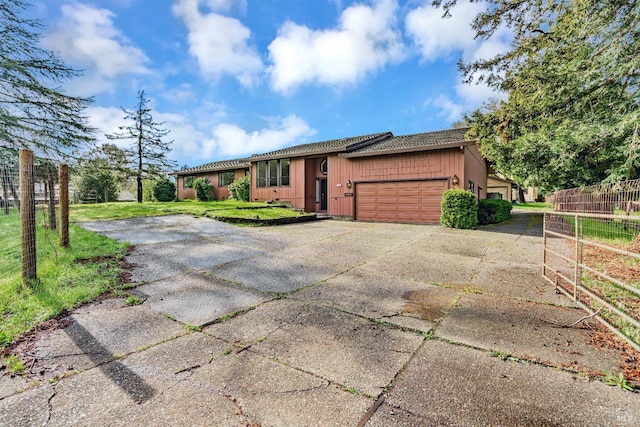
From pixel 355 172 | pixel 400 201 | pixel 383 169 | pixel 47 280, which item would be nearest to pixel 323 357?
pixel 47 280

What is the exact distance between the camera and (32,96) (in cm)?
1198

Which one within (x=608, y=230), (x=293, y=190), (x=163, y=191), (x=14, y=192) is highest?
(x=163, y=191)

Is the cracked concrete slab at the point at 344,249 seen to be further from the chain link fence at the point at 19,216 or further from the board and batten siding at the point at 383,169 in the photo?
the board and batten siding at the point at 383,169

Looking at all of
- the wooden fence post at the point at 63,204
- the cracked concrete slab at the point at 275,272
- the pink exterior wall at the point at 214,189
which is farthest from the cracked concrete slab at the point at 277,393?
the pink exterior wall at the point at 214,189

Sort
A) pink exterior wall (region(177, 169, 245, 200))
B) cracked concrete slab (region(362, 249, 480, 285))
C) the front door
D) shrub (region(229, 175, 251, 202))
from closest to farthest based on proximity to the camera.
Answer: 1. cracked concrete slab (region(362, 249, 480, 285))
2. the front door
3. shrub (region(229, 175, 251, 202))
4. pink exterior wall (region(177, 169, 245, 200))

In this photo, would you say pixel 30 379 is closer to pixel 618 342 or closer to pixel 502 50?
pixel 618 342

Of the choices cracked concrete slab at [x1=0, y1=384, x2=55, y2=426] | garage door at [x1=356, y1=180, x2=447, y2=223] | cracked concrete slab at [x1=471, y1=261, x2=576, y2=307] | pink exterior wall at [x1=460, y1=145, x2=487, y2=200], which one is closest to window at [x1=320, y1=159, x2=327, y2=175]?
garage door at [x1=356, y1=180, x2=447, y2=223]

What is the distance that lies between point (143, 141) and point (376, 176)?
72.4ft

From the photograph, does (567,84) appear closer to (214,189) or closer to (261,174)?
(261,174)

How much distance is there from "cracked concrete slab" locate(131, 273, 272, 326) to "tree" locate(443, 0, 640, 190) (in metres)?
8.53

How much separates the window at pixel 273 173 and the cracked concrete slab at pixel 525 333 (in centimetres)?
1446

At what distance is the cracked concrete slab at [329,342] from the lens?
7.55ft

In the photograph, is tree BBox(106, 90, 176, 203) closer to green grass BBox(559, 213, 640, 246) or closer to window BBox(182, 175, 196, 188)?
window BBox(182, 175, 196, 188)

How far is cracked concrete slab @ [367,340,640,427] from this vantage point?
1.80 meters
